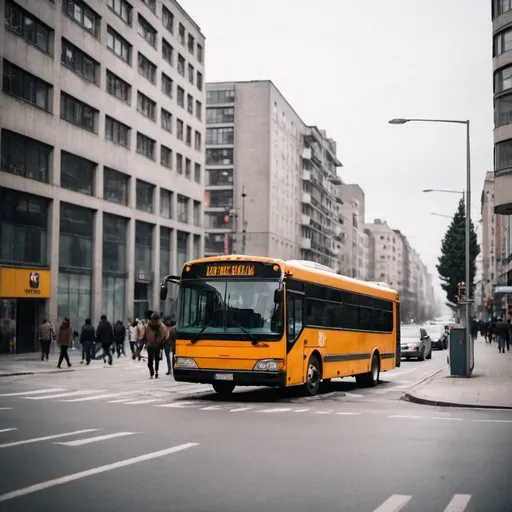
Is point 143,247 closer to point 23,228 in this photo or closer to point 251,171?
point 23,228

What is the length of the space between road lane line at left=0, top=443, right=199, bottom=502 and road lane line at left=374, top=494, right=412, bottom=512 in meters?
2.86

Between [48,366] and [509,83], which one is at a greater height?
[509,83]

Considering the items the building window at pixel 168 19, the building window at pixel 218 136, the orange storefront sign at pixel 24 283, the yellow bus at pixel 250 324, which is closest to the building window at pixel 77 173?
the orange storefront sign at pixel 24 283

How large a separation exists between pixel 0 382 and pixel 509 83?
30.2 metres

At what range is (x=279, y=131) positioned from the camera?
98812 mm

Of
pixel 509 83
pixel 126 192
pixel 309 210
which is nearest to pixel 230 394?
pixel 509 83

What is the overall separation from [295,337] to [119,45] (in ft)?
130

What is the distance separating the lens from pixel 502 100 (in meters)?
44.0

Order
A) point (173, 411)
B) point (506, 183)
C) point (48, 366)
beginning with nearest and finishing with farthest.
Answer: point (173, 411), point (48, 366), point (506, 183)

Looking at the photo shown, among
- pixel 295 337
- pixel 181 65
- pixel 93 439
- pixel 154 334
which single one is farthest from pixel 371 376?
pixel 181 65

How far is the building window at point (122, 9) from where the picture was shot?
174 ft

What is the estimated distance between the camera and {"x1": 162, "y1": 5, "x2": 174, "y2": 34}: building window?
61.7 metres

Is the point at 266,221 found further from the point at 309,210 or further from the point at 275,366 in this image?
the point at 275,366

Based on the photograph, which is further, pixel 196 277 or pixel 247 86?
pixel 247 86
